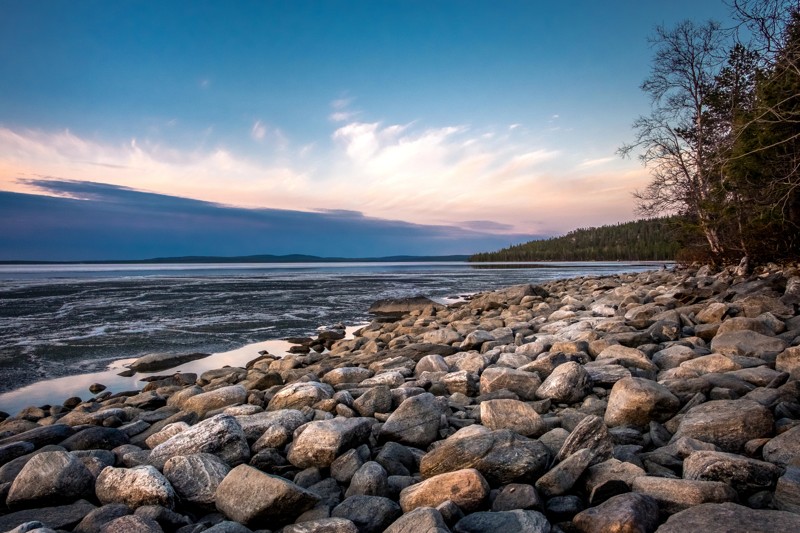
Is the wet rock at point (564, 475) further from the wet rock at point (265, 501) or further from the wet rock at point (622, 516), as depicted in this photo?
the wet rock at point (265, 501)

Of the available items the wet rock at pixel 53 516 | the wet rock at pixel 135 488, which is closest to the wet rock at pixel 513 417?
the wet rock at pixel 135 488

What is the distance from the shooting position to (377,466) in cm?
356

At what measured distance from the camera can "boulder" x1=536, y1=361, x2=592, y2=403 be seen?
5047mm

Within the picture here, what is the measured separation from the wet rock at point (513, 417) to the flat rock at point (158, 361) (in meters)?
8.16

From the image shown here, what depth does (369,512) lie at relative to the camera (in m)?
3.10

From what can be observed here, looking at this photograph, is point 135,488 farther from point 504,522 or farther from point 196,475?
point 504,522

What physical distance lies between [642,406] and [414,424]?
1999 mm

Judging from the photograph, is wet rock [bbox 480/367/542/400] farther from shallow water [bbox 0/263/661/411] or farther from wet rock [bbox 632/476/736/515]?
shallow water [bbox 0/263/661/411]

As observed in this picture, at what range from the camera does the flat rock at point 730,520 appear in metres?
2.37

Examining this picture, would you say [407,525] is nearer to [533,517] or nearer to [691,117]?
[533,517]

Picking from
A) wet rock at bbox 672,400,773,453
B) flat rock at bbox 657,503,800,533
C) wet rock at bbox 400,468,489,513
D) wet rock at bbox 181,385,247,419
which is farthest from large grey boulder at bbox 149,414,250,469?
wet rock at bbox 672,400,773,453

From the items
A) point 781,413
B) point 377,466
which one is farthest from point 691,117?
point 377,466

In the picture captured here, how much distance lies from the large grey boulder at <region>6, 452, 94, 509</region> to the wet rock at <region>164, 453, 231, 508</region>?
0.60m

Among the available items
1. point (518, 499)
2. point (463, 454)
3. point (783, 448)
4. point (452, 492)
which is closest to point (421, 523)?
point (452, 492)
